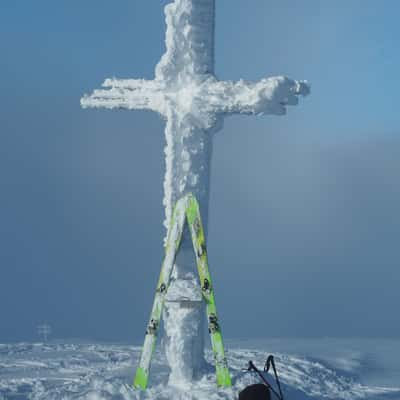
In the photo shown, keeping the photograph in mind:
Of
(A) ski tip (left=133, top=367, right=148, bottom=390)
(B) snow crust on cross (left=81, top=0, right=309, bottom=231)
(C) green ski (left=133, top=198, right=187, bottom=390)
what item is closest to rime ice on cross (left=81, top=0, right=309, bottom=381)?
(B) snow crust on cross (left=81, top=0, right=309, bottom=231)

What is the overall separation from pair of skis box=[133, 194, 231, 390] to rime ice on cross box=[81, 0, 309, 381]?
24 centimetres

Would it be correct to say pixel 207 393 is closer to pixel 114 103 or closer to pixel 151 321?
pixel 151 321

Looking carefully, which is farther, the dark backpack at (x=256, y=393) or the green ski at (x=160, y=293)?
the green ski at (x=160, y=293)

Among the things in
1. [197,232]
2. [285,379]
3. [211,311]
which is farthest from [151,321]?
[285,379]

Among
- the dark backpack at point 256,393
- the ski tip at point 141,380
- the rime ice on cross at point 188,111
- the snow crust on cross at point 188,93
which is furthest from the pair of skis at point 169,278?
the dark backpack at point 256,393

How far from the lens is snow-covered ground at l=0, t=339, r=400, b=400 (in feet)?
30.5

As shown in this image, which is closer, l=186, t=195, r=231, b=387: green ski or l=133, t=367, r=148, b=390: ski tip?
l=186, t=195, r=231, b=387: green ski

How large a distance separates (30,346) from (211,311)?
9.94 metres

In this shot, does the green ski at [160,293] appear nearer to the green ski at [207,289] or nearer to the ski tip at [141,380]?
the ski tip at [141,380]

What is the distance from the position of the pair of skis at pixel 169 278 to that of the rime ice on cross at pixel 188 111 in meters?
0.24

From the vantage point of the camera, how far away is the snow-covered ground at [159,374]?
30.5ft

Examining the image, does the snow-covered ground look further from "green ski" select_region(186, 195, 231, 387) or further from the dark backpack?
the dark backpack

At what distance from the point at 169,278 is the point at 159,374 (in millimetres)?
2173

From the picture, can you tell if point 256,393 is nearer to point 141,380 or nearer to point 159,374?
point 141,380
